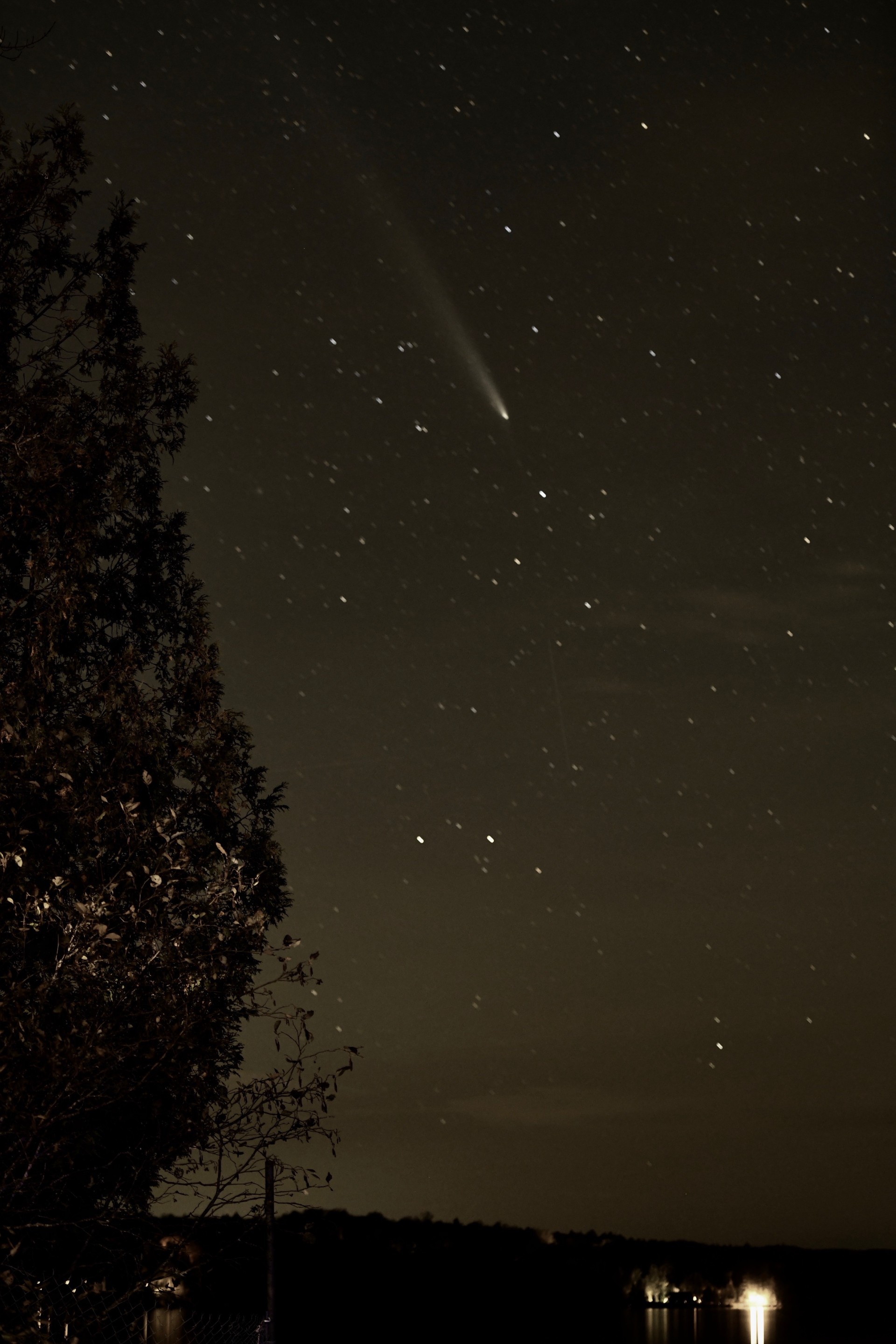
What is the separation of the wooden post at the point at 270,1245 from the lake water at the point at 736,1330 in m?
64.2

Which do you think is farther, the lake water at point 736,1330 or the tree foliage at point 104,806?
the lake water at point 736,1330

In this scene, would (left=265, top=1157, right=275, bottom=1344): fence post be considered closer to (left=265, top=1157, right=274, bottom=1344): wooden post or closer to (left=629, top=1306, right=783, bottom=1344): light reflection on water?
(left=265, top=1157, right=274, bottom=1344): wooden post

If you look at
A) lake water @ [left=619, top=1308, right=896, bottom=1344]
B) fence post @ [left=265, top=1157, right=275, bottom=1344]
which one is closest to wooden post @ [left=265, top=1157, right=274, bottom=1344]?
fence post @ [left=265, top=1157, right=275, bottom=1344]

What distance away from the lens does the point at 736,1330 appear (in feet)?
290

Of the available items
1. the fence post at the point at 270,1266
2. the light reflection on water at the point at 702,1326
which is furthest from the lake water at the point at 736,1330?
the fence post at the point at 270,1266

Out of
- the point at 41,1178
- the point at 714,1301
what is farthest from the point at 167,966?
the point at 714,1301

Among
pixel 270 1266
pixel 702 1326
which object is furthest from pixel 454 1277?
pixel 270 1266

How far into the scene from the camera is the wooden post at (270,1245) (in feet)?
23.5

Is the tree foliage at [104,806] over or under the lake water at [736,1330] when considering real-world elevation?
over

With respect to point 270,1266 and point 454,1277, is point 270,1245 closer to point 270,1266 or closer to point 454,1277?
point 270,1266

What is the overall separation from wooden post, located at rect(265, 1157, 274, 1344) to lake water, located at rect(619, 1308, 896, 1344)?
211ft

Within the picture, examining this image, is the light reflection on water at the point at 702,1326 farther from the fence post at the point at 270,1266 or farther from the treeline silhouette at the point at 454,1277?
the fence post at the point at 270,1266

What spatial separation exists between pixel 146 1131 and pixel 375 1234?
1911 inches

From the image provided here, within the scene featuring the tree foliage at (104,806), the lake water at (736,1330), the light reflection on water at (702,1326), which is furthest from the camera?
the lake water at (736,1330)
